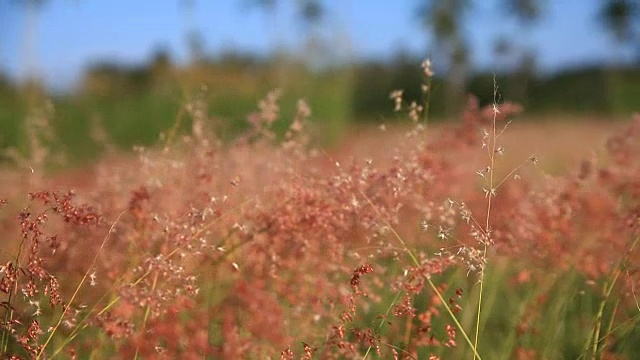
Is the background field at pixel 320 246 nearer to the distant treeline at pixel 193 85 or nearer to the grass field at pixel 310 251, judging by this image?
the grass field at pixel 310 251

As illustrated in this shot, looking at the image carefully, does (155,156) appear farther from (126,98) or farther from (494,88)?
(126,98)

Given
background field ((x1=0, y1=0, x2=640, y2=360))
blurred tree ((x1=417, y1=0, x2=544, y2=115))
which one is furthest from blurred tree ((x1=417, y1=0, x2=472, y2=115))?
background field ((x1=0, y1=0, x2=640, y2=360))

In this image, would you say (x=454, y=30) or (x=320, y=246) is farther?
(x=454, y=30)

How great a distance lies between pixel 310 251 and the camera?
8.70 feet

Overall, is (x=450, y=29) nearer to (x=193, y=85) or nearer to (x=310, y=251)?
(x=193, y=85)

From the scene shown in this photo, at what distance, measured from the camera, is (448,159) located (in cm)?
350

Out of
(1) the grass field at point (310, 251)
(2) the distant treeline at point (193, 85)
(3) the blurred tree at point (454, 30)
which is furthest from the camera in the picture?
(3) the blurred tree at point (454, 30)

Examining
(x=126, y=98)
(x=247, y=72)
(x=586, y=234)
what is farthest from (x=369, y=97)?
(x=586, y=234)

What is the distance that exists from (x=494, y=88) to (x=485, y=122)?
1.20 meters

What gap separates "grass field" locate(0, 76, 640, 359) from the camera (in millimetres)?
1986

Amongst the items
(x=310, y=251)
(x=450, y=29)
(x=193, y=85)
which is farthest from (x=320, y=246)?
(x=450, y=29)

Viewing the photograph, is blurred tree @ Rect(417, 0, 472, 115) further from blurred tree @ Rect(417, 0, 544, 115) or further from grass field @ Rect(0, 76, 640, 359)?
grass field @ Rect(0, 76, 640, 359)

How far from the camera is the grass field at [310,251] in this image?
1.99 m

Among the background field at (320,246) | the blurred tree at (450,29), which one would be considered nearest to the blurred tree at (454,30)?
the blurred tree at (450,29)
